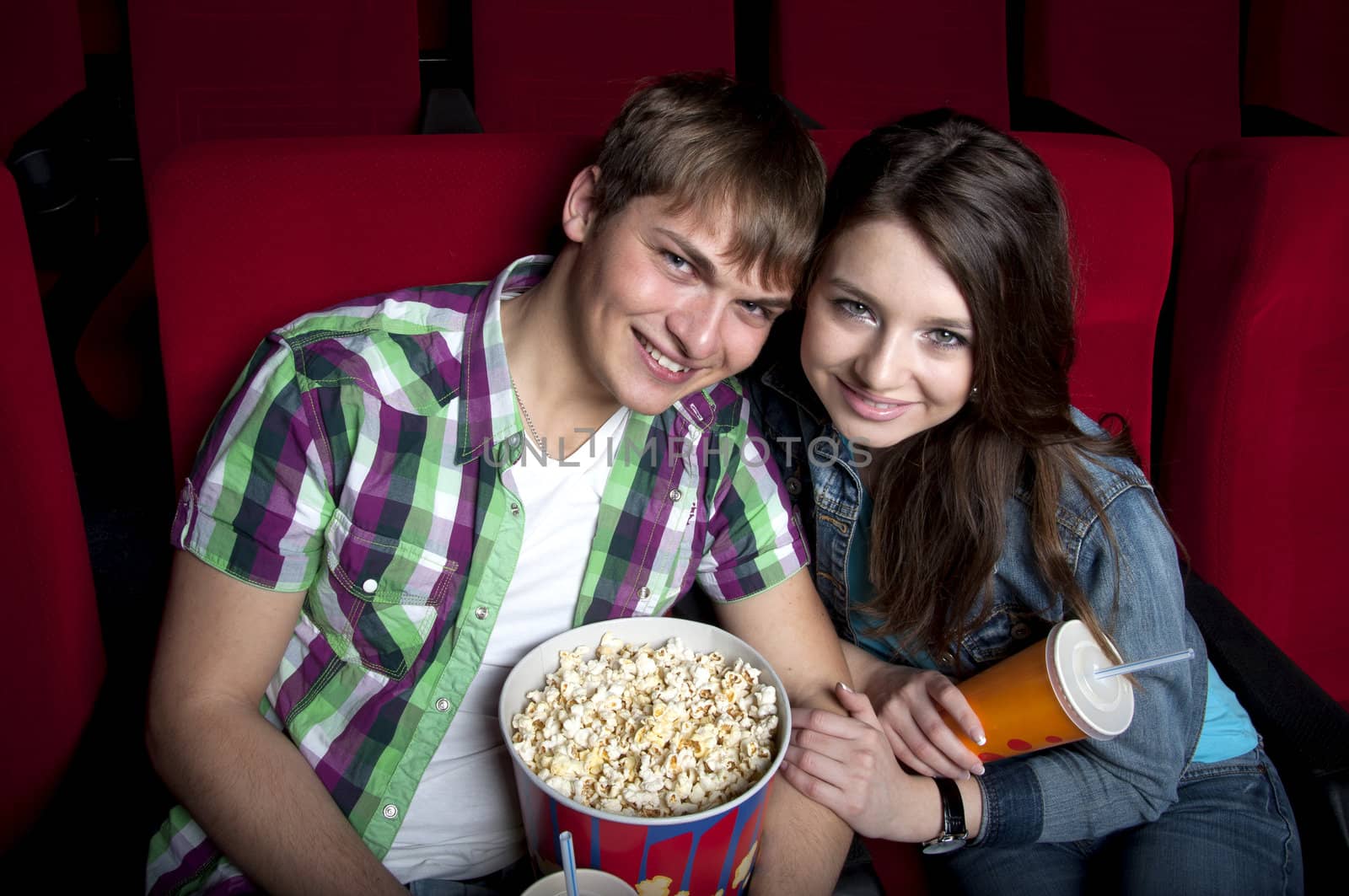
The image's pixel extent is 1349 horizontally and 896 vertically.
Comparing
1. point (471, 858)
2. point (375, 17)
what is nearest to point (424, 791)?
point (471, 858)

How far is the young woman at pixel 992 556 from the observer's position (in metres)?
1.16

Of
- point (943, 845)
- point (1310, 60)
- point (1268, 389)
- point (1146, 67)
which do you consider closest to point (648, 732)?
point (943, 845)

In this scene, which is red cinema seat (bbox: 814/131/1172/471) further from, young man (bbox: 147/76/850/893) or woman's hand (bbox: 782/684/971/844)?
woman's hand (bbox: 782/684/971/844)

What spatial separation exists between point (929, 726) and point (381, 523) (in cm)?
70

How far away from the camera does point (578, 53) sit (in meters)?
2.25

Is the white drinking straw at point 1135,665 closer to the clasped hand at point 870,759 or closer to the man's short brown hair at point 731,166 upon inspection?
the clasped hand at point 870,759

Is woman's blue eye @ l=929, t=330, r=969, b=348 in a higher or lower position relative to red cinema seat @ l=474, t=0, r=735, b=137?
lower

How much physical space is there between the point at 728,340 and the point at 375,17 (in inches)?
56.2

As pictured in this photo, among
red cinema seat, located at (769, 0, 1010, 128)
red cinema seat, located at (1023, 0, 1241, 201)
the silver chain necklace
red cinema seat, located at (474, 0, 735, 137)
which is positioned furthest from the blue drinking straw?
red cinema seat, located at (1023, 0, 1241, 201)

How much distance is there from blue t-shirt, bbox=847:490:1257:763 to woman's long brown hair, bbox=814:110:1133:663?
0.11ft

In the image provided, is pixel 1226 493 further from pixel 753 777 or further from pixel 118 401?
pixel 118 401

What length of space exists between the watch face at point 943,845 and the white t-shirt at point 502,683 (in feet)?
Answer: 1.73

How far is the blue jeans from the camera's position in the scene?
1.22 meters

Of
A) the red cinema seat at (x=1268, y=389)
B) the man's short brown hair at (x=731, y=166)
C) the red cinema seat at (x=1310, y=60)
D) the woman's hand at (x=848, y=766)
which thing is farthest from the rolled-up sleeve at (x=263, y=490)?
the red cinema seat at (x=1310, y=60)
